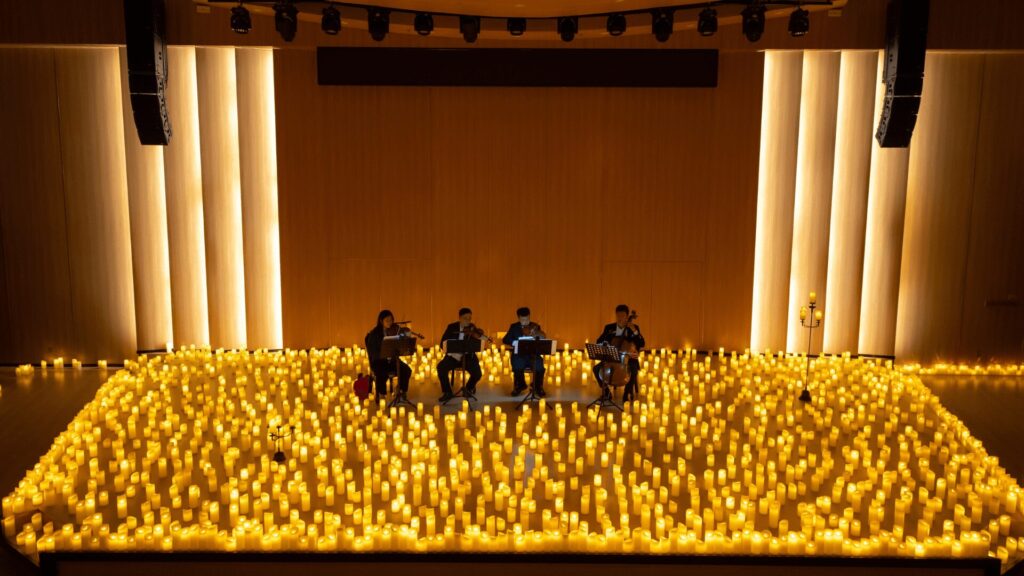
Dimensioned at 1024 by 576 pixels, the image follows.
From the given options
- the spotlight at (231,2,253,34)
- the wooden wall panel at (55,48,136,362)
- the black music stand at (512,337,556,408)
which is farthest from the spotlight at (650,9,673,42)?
the wooden wall panel at (55,48,136,362)

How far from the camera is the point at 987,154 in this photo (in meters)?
8.77

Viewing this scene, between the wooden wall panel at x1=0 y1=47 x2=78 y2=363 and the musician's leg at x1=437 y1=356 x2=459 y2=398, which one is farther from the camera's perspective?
the wooden wall panel at x1=0 y1=47 x2=78 y2=363

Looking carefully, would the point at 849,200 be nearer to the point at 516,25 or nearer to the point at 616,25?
the point at 616,25

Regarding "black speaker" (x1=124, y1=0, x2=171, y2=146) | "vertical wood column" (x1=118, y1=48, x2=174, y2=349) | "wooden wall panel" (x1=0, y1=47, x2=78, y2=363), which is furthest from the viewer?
"vertical wood column" (x1=118, y1=48, x2=174, y2=349)

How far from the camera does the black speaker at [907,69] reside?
7.86m

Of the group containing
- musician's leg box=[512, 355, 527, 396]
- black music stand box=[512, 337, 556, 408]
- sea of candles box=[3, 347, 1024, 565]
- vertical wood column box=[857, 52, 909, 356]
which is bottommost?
sea of candles box=[3, 347, 1024, 565]

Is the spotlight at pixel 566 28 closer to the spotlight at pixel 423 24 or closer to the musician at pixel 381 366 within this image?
the spotlight at pixel 423 24

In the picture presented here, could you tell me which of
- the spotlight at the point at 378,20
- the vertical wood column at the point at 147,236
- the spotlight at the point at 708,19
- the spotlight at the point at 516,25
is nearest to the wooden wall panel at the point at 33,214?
the vertical wood column at the point at 147,236

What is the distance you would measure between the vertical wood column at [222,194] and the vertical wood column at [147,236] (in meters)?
0.51

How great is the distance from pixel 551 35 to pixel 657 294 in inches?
129

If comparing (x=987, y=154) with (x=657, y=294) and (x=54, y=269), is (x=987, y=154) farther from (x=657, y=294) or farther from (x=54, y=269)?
(x=54, y=269)

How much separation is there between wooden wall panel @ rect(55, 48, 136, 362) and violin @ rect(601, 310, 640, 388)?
572 centimetres

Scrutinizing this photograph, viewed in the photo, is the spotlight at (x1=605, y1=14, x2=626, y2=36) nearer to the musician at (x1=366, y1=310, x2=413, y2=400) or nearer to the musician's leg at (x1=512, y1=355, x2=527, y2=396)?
the musician's leg at (x1=512, y1=355, x2=527, y2=396)

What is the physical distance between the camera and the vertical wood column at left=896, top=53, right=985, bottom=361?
8.73m
